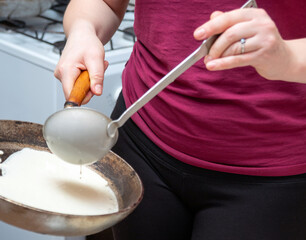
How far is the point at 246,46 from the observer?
23.3 inches

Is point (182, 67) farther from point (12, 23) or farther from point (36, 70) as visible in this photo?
point (12, 23)

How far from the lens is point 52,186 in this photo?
2.36 feet

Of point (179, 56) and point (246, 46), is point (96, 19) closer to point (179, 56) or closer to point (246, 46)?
point (179, 56)

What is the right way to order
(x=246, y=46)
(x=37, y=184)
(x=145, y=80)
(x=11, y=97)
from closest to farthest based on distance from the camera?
(x=246, y=46), (x=37, y=184), (x=145, y=80), (x=11, y=97)

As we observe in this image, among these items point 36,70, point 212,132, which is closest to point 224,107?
point 212,132

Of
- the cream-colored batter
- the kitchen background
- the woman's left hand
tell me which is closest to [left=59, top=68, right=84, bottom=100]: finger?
the cream-colored batter

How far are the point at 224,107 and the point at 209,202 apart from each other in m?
0.14

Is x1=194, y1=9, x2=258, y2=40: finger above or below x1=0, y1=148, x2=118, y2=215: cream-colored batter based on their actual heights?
above

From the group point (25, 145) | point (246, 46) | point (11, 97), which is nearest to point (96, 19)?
point (25, 145)

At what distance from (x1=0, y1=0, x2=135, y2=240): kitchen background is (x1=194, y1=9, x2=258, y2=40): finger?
2.68 ft

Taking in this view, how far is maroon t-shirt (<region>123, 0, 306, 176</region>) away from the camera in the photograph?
73 cm

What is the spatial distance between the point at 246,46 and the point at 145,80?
0.26m

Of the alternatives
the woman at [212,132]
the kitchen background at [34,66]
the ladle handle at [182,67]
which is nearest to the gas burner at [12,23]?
the kitchen background at [34,66]

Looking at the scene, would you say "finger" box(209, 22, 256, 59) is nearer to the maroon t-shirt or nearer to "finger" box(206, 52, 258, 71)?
"finger" box(206, 52, 258, 71)
